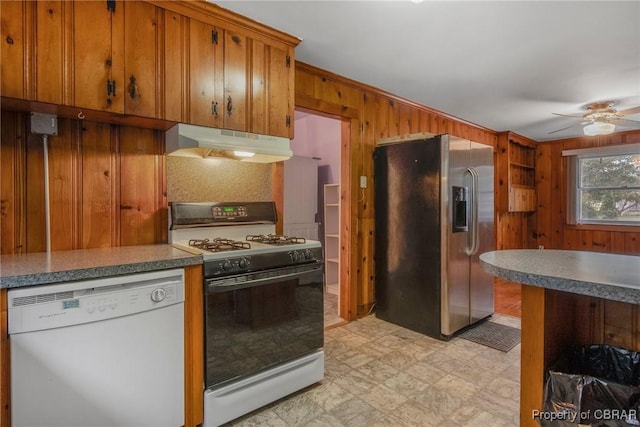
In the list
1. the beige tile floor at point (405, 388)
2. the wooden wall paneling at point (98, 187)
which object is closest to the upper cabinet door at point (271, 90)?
the wooden wall paneling at point (98, 187)

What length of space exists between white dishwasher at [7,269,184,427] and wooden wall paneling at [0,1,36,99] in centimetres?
91

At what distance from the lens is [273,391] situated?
190 cm

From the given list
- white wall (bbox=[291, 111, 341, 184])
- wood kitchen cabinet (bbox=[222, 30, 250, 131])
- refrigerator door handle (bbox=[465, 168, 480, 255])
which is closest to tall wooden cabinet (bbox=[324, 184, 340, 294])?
white wall (bbox=[291, 111, 341, 184])

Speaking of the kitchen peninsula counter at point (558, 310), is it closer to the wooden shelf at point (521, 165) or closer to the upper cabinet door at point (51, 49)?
the upper cabinet door at point (51, 49)

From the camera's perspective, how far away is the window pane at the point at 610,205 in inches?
199

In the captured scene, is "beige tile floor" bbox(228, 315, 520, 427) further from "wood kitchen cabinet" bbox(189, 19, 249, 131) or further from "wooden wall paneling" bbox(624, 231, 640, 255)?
"wooden wall paneling" bbox(624, 231, 640, 255)

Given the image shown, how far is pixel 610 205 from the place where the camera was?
5.31m

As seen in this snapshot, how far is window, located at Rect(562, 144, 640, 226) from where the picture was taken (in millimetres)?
5059

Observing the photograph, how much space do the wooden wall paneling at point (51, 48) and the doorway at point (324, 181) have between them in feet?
8.97

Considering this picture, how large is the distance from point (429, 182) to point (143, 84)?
7.41 feet

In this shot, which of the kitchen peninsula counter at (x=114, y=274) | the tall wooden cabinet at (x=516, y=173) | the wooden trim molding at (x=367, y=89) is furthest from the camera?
the tall wooden cabinet at (x=516, y=173)

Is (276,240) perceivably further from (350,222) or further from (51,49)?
(51,49)

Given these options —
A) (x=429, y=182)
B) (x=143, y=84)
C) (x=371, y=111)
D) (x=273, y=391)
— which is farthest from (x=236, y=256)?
(x=371, y=111)

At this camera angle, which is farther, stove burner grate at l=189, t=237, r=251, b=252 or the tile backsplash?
the tile backsplash
